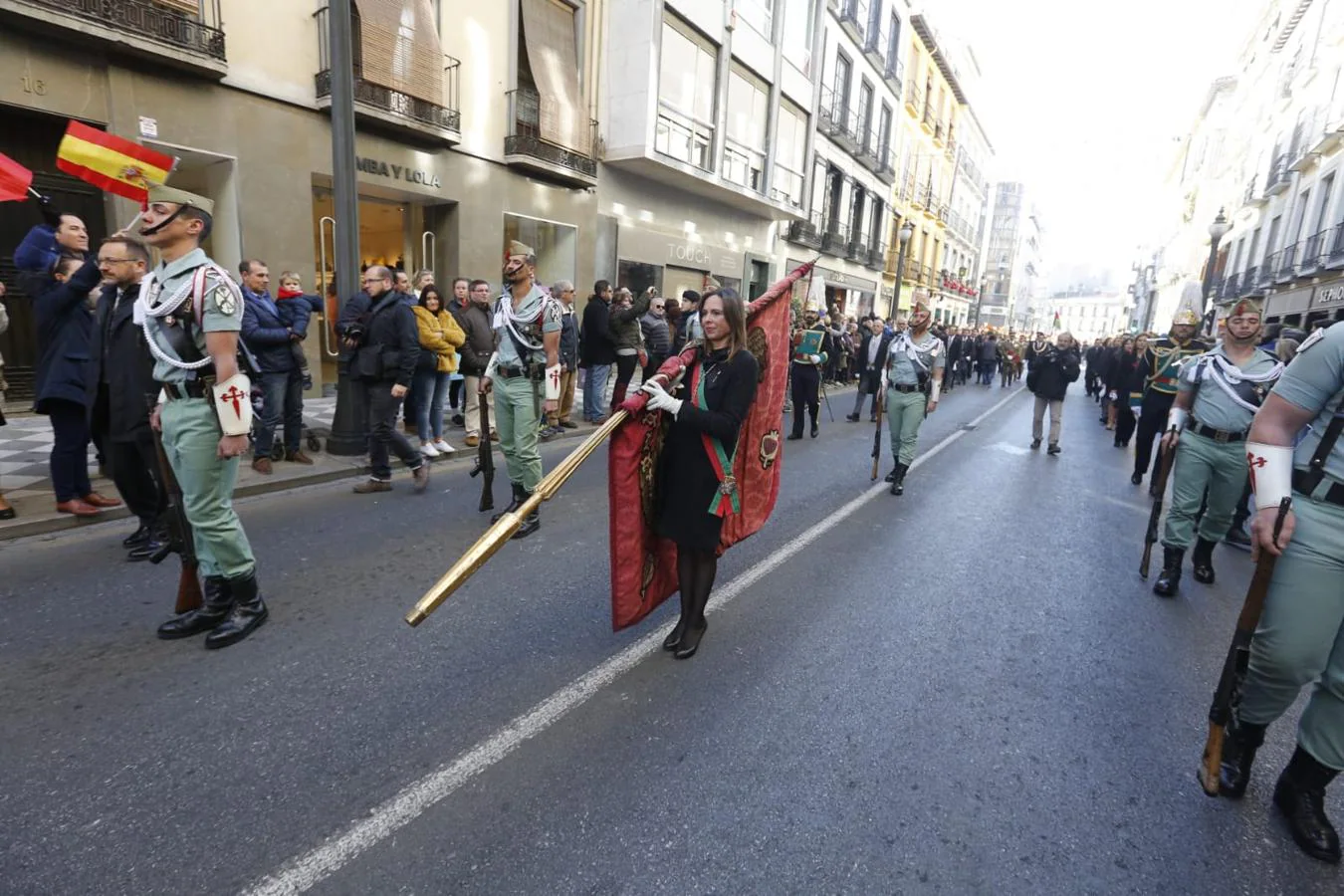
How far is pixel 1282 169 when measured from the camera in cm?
2566

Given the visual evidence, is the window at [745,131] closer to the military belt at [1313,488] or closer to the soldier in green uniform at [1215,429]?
the soldier in green uniform at [1215,429]

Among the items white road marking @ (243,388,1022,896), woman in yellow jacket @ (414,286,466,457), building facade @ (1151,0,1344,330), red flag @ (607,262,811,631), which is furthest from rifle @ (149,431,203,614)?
building facade @ (1151,0,1344,330)

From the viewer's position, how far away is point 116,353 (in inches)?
147

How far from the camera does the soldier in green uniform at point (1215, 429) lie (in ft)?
15.2

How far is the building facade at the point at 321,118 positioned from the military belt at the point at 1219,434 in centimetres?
902

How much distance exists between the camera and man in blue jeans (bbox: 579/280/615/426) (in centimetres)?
1014

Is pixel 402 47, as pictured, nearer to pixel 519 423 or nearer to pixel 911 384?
pixel 519 423

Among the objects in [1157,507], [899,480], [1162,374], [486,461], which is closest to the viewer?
[1157,507]

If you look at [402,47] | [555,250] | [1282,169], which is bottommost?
[555,250]

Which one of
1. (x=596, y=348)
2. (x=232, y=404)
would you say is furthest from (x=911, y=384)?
(x=232, y=404)

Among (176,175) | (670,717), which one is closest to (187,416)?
(670,717)

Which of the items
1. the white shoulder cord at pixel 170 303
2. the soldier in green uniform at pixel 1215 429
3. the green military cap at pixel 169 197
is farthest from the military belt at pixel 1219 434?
the green military cap at pixel 169 197

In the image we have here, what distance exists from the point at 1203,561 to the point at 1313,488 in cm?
351

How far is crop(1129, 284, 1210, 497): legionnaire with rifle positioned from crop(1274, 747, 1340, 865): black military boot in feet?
19.2
